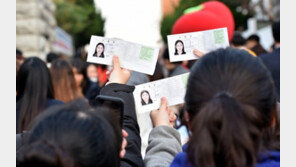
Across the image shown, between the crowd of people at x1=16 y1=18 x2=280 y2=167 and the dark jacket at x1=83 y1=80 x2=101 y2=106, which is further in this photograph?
the dark jacket at x1=83 y1=80 x2=101 y2=106

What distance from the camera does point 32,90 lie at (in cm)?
296

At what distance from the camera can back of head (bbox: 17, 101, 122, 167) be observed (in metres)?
1.27

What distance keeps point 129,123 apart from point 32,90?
1230mm

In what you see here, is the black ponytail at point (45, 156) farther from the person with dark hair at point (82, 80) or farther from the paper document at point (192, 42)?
the person with dark hair at point (82, 80)

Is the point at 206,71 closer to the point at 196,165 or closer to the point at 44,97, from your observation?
the point at 196,165

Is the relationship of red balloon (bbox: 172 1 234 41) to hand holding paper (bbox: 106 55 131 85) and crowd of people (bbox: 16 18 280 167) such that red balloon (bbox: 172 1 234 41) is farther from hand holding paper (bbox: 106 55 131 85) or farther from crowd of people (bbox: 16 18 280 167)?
crowd of people (bbox: 16 18 280 167)

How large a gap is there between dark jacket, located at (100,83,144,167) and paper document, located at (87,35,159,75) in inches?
9.0

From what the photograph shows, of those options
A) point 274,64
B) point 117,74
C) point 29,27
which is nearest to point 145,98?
point 117,74

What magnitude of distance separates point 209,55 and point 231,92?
0.66ft

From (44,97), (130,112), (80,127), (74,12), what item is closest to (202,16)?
(44,97)

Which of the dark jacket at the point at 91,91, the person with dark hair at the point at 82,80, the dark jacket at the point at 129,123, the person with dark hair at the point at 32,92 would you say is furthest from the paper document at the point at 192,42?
the person with dark hair at the point at 82,80

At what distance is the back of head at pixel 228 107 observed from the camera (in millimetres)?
1378

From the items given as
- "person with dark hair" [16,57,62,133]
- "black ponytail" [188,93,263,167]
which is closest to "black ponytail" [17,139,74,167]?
"black ponytail" [188,93,263,167]

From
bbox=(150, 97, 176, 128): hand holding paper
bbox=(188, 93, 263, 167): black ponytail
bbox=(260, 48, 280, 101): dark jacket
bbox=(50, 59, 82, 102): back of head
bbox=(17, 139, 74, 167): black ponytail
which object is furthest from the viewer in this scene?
bbox=(260, 48, 280, 101): dark jacket
